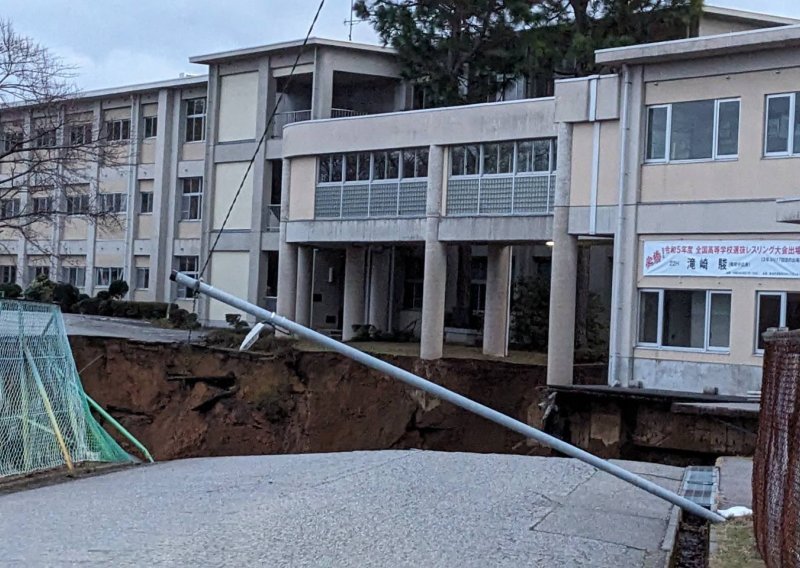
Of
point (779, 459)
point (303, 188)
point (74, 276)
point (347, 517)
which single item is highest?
point (303, 188)

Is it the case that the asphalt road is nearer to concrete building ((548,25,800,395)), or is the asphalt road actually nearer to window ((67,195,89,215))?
concrete building ((548,25,800,395))

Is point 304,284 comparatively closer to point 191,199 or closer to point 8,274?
point 191,199

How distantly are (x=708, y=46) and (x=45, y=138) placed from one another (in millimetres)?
18115

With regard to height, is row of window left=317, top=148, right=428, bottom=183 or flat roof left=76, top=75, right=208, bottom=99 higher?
flat roof left=76, top=75, right=208, bottom=99

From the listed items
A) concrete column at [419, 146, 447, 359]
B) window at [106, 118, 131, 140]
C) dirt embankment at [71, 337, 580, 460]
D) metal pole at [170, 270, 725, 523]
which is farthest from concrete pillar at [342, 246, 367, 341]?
metal pole at [170, 270, 725, 523]

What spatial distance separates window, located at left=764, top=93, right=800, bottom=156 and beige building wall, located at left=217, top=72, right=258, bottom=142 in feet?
77.6

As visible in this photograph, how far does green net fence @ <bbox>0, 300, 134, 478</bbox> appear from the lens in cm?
1517

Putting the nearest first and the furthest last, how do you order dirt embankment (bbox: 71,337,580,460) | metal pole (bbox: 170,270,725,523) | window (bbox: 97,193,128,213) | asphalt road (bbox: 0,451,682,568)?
asphalt road (bbox: 0,451,682,568), metal pole (bbox: 170,270,725,523), dirt embankment (bbox: 71,337,580,460), window (bbox: 97,193,128,213)

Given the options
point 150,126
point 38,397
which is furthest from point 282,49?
point 38,397

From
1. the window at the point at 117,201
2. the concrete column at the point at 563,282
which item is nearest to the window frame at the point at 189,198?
the window at the point at 117,201

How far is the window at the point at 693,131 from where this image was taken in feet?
84.1

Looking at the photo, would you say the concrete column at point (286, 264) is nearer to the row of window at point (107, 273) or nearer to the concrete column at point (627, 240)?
the row of window at point (107, 273)

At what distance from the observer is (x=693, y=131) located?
26.3 m

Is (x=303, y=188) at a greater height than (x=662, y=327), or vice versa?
(x=303, y=188)
